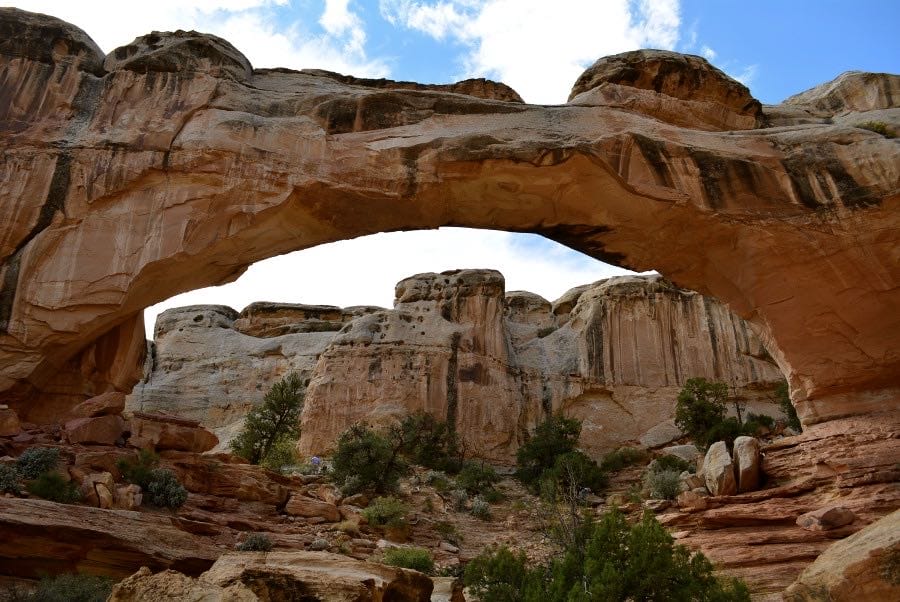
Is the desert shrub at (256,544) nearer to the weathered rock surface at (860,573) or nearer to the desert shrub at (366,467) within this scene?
the weathered rock surface at (860,573)

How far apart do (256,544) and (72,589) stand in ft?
11.0

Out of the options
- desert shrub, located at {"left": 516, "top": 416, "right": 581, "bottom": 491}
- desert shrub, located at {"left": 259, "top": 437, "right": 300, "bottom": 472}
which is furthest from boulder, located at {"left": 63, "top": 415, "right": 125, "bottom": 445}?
desert shrub, located at {"left": 516, "top": 416, "right": 581, "bottom": 491}

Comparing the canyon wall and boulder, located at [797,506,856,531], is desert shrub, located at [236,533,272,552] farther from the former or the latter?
the canyon wall

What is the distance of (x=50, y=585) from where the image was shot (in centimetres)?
724

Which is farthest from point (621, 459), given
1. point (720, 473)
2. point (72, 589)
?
point (72, 589)

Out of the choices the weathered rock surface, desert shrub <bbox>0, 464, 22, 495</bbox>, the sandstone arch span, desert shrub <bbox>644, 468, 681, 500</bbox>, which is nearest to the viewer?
the weathered rock surface

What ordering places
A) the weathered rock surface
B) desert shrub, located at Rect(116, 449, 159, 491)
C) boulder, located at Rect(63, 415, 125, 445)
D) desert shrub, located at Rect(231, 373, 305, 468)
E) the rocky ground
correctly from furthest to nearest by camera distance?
desert shrub, located at Rect(231, 373, 305, 468)
boulder, located at Rect(63, 415, 125, 445)
desert shrub, located at Rect(116, 449, 159, 491)
the rocky ground
the weathered rock surface

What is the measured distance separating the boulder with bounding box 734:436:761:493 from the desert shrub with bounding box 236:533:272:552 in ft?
27.6

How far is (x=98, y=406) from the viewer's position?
1195cm

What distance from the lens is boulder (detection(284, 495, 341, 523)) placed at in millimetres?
13516

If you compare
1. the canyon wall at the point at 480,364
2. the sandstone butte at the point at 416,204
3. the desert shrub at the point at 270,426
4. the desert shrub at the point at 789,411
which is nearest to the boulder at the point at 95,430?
the sandstone butte at the point at 416,204

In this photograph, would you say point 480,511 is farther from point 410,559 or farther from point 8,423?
point 8,423

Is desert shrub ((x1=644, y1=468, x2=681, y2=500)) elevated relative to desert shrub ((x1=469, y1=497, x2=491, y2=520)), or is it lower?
elevated

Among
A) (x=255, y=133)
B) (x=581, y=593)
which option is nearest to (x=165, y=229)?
(x=255, y=133)
